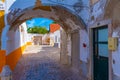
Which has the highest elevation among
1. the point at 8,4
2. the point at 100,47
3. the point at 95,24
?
the point at 8,4

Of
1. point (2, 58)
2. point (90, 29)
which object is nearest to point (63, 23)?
point (90, 29)

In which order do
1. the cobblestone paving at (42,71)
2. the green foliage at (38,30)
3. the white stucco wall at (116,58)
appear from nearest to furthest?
the white stucco wall at (116,58)
the cobblestone paving at (42,71)
the green foliage at (38,30)

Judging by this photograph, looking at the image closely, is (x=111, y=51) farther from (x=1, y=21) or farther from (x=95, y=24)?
(x=1, y=21)

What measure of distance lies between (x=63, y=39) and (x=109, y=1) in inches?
354

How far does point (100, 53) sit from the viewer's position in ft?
25.0

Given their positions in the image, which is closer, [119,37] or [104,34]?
[119,37]

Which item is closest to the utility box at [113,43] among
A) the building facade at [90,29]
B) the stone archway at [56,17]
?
the building facade at [90,29]

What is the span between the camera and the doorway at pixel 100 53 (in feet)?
23.1

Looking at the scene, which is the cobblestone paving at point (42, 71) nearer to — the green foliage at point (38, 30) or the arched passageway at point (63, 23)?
→ the arched passageway at point (63, 23)

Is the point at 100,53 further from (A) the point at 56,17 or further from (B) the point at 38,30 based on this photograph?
(B) the point at 38,30

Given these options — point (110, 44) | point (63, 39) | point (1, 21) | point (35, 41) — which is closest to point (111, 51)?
point (110, 44)

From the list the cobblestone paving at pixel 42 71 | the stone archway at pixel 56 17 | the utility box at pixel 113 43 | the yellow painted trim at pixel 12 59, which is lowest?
the cobblestone paving at pixel 42 71

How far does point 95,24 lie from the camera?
24.8 feet

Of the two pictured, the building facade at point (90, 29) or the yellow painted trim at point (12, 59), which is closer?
the building facade at point (90, 29)
